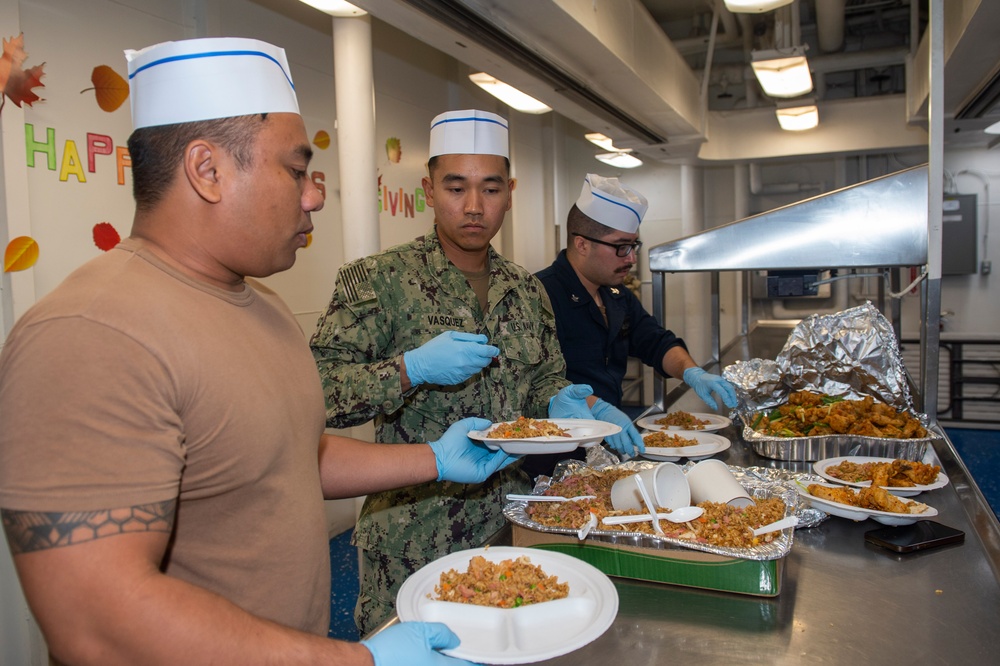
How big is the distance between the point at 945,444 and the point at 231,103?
7.62ft

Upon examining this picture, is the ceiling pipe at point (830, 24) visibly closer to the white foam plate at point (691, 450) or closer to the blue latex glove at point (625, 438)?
the white foam plate at point (691, 450)

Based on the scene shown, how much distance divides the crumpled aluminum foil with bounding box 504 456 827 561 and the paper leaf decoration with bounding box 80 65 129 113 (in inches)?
89.9

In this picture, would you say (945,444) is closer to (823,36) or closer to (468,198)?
(468,198)

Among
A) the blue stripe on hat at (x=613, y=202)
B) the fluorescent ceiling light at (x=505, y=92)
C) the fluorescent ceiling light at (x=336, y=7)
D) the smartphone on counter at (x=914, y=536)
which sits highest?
the fluorescent ceiling light at (x=505, y=92)

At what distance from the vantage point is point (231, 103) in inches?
39.2

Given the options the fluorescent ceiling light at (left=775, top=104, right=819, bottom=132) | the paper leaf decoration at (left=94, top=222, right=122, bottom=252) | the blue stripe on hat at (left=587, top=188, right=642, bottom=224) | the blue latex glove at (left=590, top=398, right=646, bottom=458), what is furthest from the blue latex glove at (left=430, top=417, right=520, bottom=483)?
the fluorescent ceiling light at (left=775, top=104, right=819, bottom=132)

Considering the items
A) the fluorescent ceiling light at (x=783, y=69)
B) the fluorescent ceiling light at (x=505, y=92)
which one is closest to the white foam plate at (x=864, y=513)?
the fluorescent ceiling light at (x=505, y=92)

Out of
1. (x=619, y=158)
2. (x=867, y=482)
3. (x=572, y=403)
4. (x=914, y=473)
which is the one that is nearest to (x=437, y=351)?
(x=572, y=403)

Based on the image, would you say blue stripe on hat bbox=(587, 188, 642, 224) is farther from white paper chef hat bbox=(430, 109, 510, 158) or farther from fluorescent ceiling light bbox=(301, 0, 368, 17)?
fluorescent ceiling light bbox=(301, 0, 368, 17)

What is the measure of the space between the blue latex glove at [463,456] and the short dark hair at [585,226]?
4.81 feet

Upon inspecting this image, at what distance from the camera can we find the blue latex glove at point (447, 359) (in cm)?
162

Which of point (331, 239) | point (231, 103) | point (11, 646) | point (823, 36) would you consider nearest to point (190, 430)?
point (231, 103)

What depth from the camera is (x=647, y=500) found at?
135 cm

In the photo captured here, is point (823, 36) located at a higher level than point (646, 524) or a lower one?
higher
